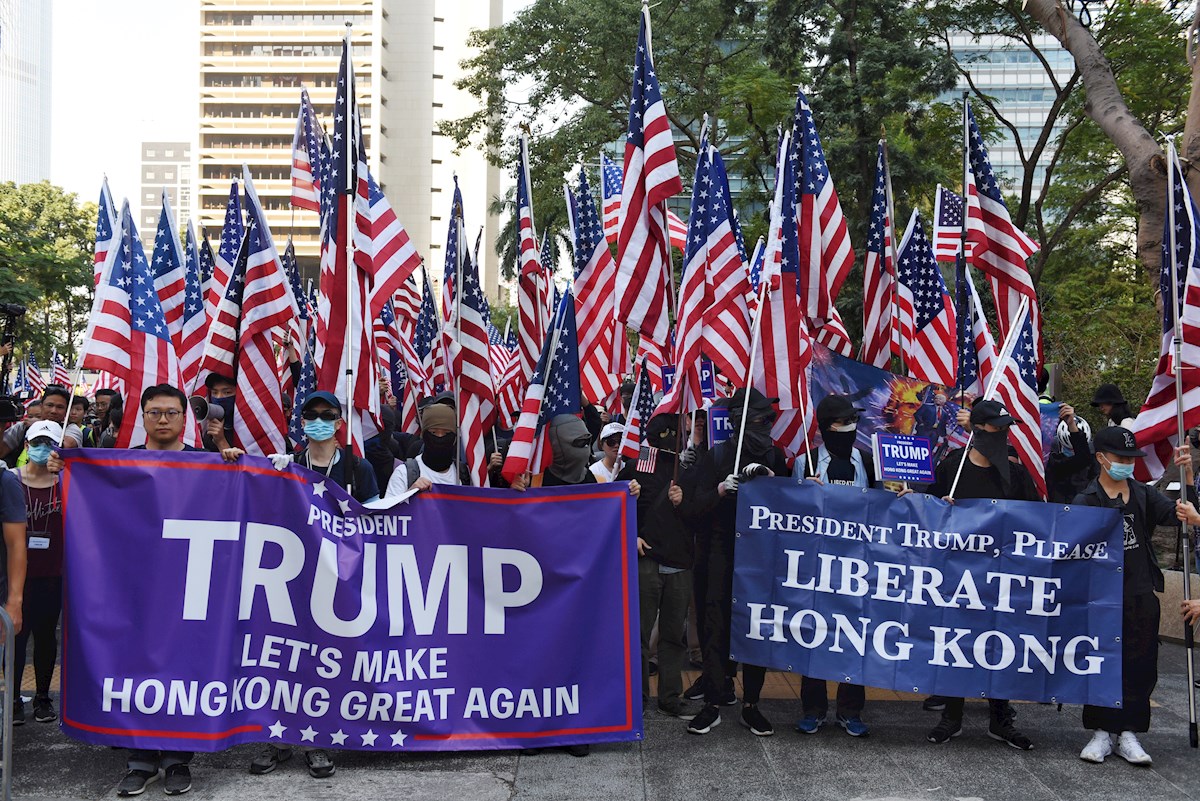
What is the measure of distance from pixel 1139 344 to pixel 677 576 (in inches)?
617

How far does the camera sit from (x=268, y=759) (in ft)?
20.8

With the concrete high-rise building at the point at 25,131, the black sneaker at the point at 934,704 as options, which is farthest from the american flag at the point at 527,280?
the concrete high-rise building at the point at 25,131

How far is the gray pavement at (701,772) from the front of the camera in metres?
6.11

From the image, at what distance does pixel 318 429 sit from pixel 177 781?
2042 millimetres

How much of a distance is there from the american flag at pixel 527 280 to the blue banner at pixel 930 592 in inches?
153

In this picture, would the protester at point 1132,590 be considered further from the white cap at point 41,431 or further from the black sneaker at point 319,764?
the white cap at point 41,431

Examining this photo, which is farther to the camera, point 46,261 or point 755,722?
point 46,261

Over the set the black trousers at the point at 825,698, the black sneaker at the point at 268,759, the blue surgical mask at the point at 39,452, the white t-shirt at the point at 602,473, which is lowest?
the black sneaker at the point at 268,759

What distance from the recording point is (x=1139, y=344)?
20.2m

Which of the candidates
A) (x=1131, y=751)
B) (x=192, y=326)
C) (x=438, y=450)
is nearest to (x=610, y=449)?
(x=438, y=450)

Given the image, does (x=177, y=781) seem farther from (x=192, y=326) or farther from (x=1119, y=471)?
(x=192, y=326)

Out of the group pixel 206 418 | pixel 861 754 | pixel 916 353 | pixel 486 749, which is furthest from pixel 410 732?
pixel 916 353

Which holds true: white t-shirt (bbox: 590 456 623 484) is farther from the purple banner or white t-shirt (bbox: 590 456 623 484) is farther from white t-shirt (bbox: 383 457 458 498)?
the purple banner

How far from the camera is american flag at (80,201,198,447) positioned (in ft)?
24.2
